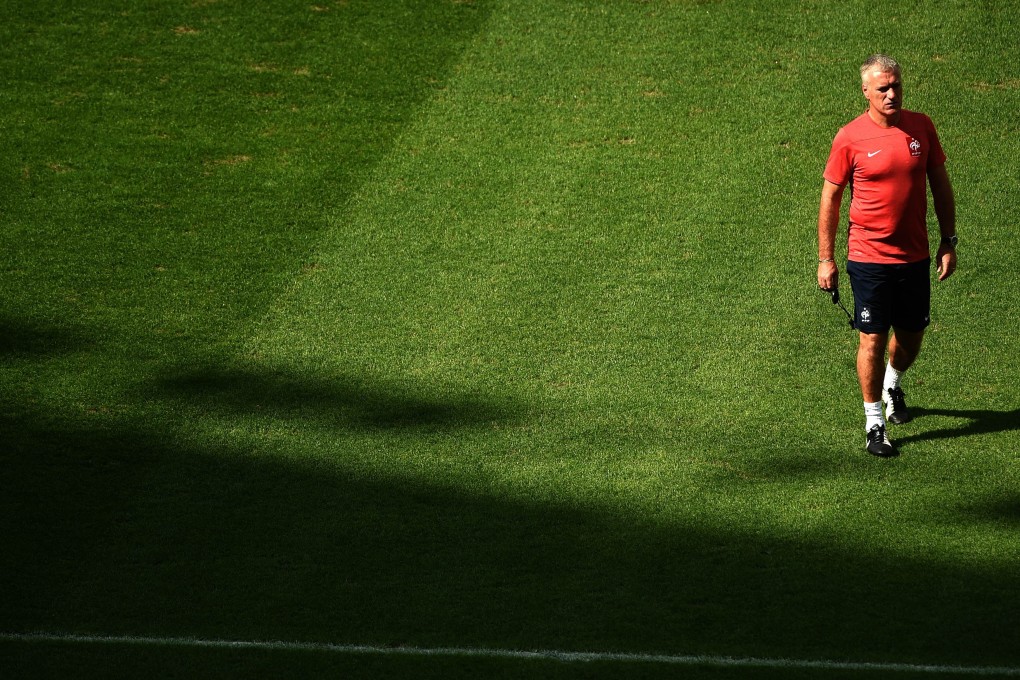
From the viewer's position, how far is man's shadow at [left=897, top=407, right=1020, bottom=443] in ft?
20.5

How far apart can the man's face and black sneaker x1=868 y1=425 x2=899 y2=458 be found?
1684mm

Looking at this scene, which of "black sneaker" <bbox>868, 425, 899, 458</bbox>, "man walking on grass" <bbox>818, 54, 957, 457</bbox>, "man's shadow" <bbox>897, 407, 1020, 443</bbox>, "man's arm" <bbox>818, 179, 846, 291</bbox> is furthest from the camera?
"man's shadow" <bbox>897, 407, 1020, 443</bbox>

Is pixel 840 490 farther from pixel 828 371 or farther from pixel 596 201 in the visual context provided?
pixel 596 201

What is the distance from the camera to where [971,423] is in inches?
249

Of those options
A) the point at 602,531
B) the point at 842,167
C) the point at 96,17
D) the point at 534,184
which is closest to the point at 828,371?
the point at 842,167

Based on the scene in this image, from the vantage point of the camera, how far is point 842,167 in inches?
232

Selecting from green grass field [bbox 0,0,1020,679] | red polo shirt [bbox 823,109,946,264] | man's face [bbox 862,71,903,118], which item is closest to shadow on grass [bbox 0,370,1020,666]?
green grass field [bbox 0,0,1020,679]

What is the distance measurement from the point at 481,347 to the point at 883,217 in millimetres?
2716

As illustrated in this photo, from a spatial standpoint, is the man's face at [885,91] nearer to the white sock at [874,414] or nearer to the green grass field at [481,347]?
the white sock at [874,414]

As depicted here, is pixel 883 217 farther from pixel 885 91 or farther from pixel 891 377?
pixel 891 377

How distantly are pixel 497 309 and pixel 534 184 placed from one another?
70.5 inches

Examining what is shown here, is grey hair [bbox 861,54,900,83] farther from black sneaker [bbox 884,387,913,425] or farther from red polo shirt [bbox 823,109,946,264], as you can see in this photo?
black sneaker [bbox 884,387,913,425]

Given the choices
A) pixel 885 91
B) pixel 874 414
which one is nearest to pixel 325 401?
pixel 874 414

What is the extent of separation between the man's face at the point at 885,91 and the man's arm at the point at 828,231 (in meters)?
0.45
